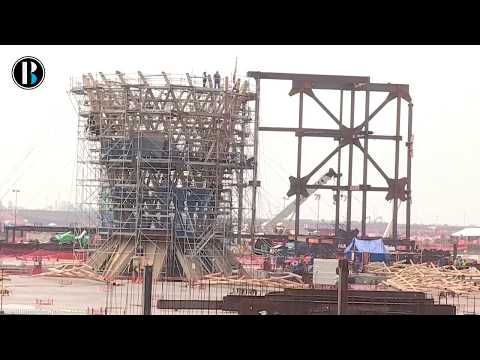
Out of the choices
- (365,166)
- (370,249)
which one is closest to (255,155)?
(370,249)

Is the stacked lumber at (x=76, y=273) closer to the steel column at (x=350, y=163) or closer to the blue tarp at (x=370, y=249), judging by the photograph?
the blue tarp at (x=370, y=249)

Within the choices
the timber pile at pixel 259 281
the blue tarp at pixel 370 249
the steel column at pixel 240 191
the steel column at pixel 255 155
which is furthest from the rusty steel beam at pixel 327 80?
the timber pile at pixel 259 281

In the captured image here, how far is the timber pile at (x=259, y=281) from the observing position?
2876 cm

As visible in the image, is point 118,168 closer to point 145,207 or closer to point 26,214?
point 145,207

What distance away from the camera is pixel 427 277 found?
3244 cm

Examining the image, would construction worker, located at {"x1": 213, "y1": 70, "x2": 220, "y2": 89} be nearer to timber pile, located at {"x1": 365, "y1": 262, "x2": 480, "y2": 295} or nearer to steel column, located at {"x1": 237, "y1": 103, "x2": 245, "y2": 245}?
steel column, located at {"x1": 237, "y1": 103, "x2": 245, "y2": 245}

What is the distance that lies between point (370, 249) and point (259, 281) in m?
10.3

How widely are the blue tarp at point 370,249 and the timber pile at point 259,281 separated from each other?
7307mm

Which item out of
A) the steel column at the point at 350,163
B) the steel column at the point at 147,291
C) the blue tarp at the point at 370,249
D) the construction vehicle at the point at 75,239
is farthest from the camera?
the steel column at the point at 350,163

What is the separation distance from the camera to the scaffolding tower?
30953 millimetres

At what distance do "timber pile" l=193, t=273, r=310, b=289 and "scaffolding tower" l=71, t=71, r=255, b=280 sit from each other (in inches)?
30.3
